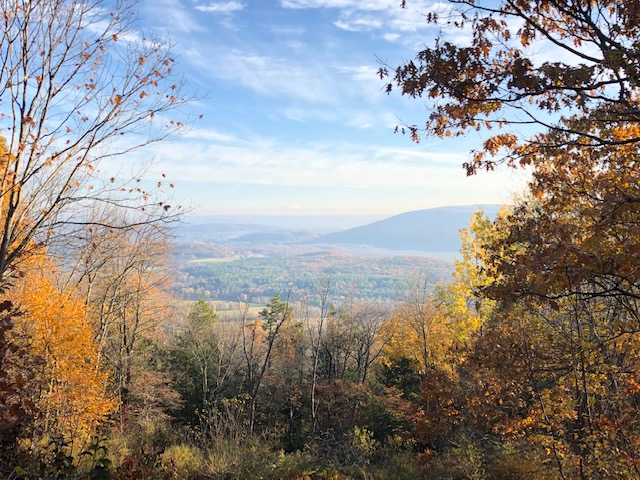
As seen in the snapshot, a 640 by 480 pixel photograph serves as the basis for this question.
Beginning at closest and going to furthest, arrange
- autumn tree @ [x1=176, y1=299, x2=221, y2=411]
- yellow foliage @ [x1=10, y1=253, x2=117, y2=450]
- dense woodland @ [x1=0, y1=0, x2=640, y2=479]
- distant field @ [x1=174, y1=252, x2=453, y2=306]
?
1. dense woodland @ [x1=0, y1=0, x2=640, y2=479]
2. yellow foliage @ [x1=10, y1=253, x2=117, y2=450]
3. autumn tree @ [x1=176, y1=299, x2=221, y2=411]
4. distant field @ [x1=174, y1=252, x2=453, y2=306]

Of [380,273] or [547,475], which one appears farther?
[380,273]

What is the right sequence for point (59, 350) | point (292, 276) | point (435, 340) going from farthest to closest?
point (292, 276), point (435, 340), point (59, 350)

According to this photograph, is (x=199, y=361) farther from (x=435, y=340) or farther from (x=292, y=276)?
(x=292, y=276)

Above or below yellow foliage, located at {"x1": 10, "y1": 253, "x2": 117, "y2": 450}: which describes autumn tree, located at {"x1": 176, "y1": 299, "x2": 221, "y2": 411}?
below

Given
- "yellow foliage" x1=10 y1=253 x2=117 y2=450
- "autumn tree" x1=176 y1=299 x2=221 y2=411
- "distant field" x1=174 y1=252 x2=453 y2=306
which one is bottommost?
"distant field" x1=174 y1=252 x2=453 y2=306

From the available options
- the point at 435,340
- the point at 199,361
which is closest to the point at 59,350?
the point at 199,361

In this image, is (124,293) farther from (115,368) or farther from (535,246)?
(535,246)

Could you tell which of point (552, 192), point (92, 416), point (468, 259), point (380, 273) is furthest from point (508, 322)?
point (380, 273)

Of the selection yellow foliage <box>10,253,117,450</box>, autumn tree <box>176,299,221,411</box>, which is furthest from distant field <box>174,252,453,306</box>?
yellow foliage <box>10,253,117,450</box>

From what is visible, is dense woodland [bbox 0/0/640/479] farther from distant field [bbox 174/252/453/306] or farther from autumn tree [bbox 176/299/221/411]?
distant field [bbox 174/252/453/306]

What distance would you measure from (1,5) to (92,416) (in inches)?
520

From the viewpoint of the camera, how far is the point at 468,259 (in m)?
16.7

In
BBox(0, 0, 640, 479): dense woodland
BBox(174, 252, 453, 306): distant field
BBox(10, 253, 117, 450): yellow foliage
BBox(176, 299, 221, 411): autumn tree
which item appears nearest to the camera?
BBox(0, 0, 640, 479): dense woodland

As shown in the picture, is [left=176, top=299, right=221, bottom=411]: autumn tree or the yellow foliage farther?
[left=176, top=299, right=221, bottom=411]: autumn tree
